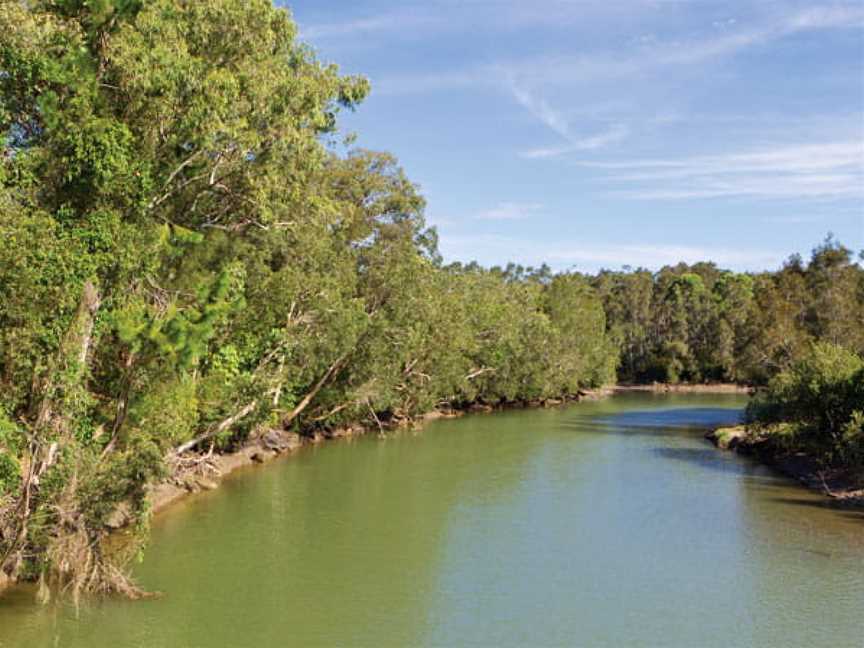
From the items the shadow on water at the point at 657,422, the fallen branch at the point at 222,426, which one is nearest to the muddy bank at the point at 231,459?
the fallen branch at the point at 222,426

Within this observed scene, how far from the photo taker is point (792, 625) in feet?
51.4

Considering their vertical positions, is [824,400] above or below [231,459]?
above

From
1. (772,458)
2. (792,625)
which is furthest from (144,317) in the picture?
(772,458)

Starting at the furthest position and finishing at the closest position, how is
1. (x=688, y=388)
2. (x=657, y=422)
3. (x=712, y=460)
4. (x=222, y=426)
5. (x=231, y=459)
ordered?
(x=688, y=388) → (x=657, y=422) → (x=712, y=460) → (x=231, y=459) → (x=222, y=426)

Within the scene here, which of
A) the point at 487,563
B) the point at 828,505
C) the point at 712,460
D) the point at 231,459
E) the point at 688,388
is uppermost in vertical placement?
the point at 688,388

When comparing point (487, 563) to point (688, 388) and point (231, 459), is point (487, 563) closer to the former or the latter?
point (231, 459)

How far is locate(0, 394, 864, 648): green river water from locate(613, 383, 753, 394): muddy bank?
51373 millimetres

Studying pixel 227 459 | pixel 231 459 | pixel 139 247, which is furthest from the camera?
pixel 231 459

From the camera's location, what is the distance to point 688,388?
3418 inches

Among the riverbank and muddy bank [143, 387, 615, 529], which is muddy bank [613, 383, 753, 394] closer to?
the riverbank

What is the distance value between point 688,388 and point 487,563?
7208 centimetres

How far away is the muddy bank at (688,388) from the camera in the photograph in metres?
83.6

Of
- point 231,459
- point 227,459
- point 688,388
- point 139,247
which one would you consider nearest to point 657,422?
point 231,459

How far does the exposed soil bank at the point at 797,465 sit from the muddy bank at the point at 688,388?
40915mm
